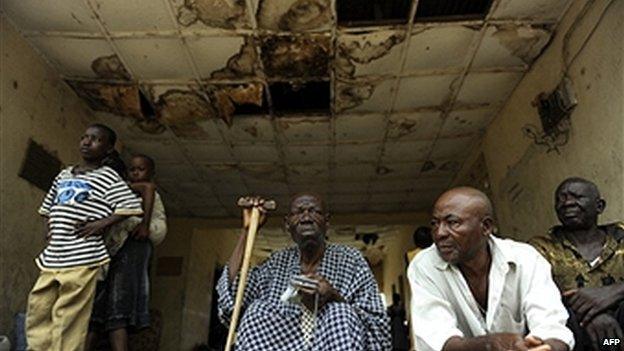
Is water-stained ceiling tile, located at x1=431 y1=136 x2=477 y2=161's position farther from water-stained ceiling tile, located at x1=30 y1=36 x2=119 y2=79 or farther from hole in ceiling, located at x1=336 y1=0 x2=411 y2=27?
water-stained ceiling tile, located at x1=30 y1=36 x2=119 y2=79

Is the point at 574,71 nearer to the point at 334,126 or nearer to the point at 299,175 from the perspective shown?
the point at 334,126

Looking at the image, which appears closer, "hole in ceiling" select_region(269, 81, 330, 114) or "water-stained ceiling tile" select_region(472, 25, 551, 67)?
"water-stained ceiling tile" select_region(472, 25, 551, 67)

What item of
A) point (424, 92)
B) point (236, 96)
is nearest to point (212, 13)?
point (236, 96)

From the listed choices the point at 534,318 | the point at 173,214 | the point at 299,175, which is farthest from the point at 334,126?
the point at 173,214

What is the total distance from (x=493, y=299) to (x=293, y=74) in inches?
88.6

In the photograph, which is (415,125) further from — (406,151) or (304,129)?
(304,129)

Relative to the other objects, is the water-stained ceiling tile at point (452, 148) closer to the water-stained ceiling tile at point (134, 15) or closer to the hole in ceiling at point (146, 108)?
the hole in ceiling at point (146, 108)

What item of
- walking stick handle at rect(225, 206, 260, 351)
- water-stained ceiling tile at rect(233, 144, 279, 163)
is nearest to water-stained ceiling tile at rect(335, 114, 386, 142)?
water-stained ceiling tile at rect(233, 144, 279, 163)

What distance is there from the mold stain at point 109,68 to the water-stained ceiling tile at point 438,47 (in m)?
1.99

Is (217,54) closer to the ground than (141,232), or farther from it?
farther from it

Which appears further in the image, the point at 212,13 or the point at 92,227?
the point at 212,13

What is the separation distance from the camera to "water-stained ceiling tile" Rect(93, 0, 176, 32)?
9.02ft

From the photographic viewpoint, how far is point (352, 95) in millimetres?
3680

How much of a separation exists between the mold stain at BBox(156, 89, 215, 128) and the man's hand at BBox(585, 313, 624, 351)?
2963 mm
